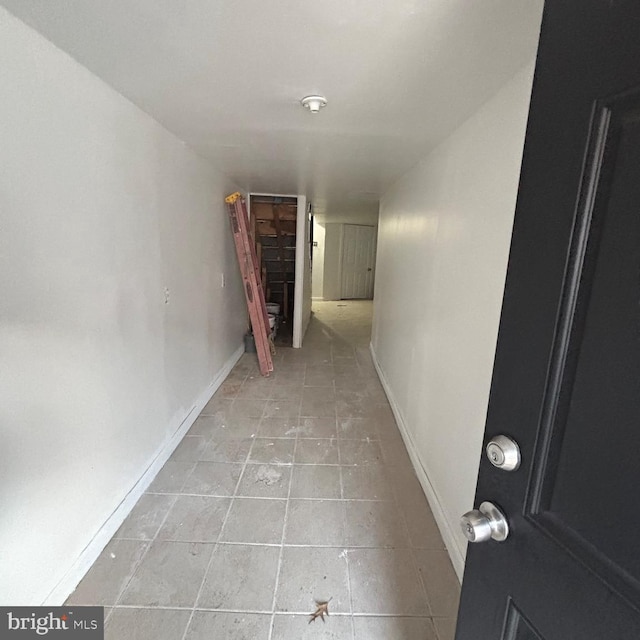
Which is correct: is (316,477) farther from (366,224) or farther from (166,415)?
(366,224)

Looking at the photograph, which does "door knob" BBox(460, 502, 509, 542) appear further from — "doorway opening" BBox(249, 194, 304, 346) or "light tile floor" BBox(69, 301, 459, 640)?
"doorway opening" BBox(249, 194, 304, 346)

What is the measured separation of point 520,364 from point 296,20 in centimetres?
104

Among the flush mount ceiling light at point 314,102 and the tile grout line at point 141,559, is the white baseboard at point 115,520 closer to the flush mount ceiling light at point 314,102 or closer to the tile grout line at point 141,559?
the tile grout line at point 141,559

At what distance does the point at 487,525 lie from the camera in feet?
2.32

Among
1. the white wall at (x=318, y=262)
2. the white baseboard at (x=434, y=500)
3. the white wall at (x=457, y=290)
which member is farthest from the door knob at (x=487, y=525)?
the white wall at (x=318, y=262)

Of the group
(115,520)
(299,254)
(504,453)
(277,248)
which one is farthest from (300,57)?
(277,248)

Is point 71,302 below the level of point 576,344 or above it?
below

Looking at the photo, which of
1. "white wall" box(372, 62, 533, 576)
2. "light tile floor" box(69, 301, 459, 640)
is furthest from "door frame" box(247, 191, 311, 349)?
"light tile floor" box(69, 301, 459, 640)

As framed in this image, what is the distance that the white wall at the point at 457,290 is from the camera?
1339 millimetres

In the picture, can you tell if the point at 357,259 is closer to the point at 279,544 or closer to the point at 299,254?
the point at 299,254

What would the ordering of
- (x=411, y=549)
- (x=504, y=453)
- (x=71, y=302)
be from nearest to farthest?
1. (x=504, y=453)
2. (x=71, y=302)
3. (x=411, y=549)

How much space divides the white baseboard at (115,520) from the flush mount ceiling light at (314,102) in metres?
2.01

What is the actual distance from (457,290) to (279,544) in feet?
4.74

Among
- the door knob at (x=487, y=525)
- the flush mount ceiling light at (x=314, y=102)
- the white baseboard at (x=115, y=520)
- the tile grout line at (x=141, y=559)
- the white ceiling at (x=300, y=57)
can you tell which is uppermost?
the white ceiling at (x=300, y=57)
